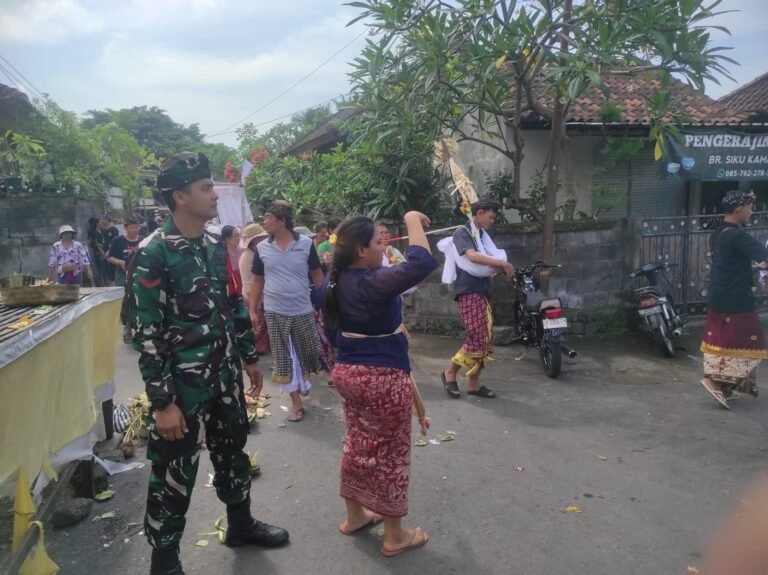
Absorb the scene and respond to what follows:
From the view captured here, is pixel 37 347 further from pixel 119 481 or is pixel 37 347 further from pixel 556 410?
pixel 556 410

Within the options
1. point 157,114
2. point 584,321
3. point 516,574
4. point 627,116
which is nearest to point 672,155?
point 627,116

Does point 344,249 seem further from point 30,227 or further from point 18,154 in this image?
point 18,154

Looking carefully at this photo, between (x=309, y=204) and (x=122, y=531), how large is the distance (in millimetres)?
8860

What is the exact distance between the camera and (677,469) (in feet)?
13.0

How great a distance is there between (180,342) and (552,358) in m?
4.36

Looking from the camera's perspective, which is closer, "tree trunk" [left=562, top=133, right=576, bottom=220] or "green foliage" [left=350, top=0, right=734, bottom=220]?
"green foliage" [left=350, top=0, right=734, bottom=220]

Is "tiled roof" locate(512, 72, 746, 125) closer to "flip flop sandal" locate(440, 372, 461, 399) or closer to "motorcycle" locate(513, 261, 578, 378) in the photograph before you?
"motorcycle" locate(513, 261, 578, 378)

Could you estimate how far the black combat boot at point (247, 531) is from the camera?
3.07 meters

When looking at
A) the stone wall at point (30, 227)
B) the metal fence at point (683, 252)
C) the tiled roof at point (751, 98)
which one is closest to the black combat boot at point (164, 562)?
the metal fence at point (683, 252)

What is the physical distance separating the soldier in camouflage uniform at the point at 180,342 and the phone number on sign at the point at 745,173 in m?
9.45

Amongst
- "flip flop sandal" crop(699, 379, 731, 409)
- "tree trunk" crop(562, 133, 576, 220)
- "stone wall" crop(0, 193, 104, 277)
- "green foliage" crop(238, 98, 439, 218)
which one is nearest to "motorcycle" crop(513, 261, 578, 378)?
"flip flop sandal" crop(699, 379, 731, 409)

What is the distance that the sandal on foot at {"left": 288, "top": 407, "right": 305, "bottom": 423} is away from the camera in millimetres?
5078

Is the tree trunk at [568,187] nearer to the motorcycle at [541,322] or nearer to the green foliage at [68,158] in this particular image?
the motorcycle at [541,322]

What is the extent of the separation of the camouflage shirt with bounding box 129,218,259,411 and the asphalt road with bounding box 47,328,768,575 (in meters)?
1.04
